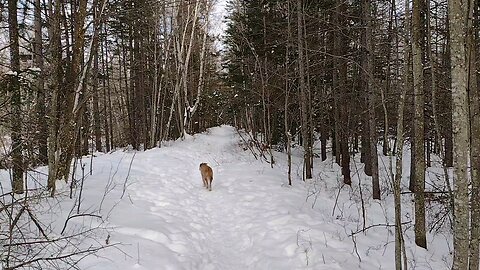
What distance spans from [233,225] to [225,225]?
0.53 feet

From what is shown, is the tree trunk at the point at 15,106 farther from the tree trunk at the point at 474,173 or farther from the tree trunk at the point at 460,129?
the tree trunk at the point at 474,173

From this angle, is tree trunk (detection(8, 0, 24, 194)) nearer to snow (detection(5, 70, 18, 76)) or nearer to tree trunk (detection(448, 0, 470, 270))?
snow (detection(5, 70, 18, 76))

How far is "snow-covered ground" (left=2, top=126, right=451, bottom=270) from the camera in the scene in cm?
532

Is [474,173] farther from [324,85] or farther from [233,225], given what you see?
[324,85]

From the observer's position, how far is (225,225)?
287 inches

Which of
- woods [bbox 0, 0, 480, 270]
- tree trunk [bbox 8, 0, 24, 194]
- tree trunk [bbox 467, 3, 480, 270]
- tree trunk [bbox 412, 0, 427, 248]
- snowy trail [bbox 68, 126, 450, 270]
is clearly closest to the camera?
woods [bbox 0, 0, 480, 270]

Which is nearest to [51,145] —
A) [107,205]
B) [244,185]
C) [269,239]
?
[107,205]

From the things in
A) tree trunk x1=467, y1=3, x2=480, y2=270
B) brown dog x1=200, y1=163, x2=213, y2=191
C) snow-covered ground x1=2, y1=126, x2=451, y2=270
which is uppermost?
tree trunk x1=467, y1=3, x2=480, y2=270

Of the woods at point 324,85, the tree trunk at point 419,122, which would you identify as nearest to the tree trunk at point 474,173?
the woods at point 324,85

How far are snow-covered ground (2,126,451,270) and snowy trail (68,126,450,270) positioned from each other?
2cm

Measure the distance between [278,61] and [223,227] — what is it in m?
11.7

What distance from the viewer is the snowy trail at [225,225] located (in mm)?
5297

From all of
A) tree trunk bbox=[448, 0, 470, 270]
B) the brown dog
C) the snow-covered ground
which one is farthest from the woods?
the brown dog

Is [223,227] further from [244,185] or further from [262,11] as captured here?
[262,11]
